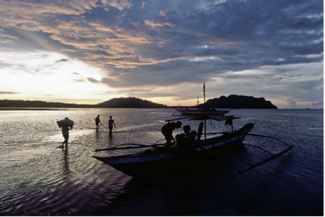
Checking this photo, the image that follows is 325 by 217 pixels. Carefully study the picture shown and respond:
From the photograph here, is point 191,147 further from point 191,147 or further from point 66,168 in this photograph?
point 66,168

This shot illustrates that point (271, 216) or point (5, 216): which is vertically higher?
point (5, 216)

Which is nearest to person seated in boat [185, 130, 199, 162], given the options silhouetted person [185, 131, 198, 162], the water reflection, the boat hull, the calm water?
silhouetted person [185, 131, 198, 162]

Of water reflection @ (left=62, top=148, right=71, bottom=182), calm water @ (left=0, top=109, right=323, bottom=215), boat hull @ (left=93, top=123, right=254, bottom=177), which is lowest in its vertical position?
calm water @ (left=0, top=109, right=323, bottom=215)

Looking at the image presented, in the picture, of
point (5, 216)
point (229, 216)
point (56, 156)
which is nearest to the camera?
point (5, 216)

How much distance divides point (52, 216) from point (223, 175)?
7.94m

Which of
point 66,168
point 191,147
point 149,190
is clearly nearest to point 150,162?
point 149,190

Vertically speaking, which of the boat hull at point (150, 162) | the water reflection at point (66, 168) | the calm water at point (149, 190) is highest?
the boat hull at point (150, 162)

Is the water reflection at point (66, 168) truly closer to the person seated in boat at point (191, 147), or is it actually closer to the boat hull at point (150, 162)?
the boat hull at point (150, 162)

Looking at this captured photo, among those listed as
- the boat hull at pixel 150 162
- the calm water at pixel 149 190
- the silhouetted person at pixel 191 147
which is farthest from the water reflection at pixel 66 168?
the silhouetted person at pixel 191 147

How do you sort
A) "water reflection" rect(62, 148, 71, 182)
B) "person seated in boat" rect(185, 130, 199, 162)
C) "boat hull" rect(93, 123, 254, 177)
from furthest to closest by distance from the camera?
"person seated in boat" rect(185, 130, 199, 162) → "water reflection" rect(62, 148, 71, 182) → "boat hull" rect(93, 123, 254, 177)

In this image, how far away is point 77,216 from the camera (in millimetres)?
5504

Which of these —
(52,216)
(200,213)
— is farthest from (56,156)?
(200,213)

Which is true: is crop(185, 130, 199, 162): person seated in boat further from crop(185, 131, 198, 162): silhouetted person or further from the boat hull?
the boat hull

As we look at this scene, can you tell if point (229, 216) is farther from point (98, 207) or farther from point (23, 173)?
point (23, 173)
